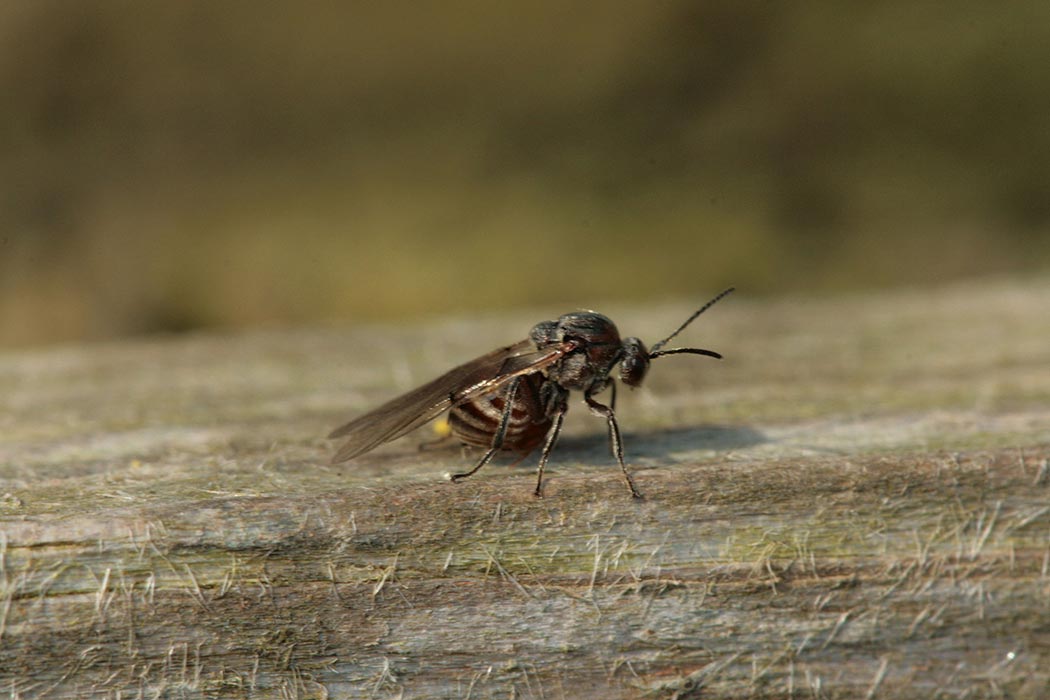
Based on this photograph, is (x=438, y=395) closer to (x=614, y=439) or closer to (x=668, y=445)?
(x=614, y=439)

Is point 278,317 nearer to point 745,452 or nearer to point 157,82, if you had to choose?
point 157,82

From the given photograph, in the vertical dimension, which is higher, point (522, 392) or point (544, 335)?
point (544, 335)

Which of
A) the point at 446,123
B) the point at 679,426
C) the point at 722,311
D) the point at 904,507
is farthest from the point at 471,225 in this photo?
the point at 904,507

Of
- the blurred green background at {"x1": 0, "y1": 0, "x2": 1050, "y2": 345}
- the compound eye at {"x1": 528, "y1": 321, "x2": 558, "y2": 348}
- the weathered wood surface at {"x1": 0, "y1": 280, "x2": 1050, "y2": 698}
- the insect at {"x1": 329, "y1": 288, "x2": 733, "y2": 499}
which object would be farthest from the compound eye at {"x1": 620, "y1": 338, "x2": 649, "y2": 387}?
the blurred green background at {"x1": 0, "y1": 0, "x2": 1050, "y2": 345}

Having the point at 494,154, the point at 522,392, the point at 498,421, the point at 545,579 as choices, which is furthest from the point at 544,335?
the point at 494,154

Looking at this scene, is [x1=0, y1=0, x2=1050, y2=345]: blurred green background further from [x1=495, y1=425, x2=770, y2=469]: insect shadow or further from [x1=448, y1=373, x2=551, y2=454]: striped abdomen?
[x1=495, y1=425, x2=770, y2=469]: insect shadow

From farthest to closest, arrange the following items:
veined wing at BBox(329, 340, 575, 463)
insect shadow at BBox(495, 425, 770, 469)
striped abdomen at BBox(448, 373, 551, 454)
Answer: striped abdomen at BBox(448, 373, 551, 454) → veined wing at BBox(329, 340, 575, 463) → insect shadow at BBox(495, 425, 770, 469)

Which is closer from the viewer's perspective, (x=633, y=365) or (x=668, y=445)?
(x=668, y=445)
